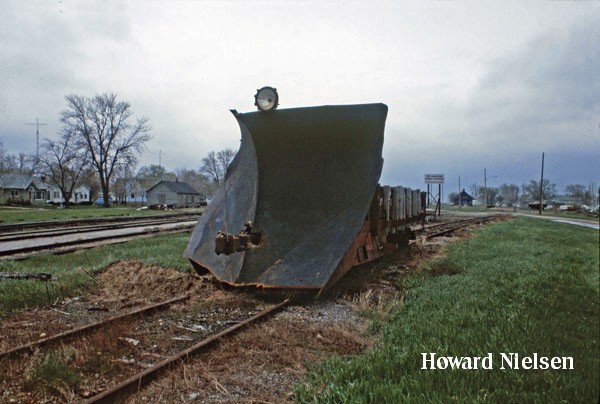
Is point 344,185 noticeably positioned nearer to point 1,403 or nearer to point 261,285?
point 261,285

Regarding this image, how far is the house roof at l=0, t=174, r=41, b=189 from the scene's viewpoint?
204 feet

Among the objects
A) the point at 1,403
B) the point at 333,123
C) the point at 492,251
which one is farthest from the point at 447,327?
the point at 492,251

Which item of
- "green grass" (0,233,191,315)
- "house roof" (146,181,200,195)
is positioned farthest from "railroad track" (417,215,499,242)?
"house roof" (146,181,200,195)

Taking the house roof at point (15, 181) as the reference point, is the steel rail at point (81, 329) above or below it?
below

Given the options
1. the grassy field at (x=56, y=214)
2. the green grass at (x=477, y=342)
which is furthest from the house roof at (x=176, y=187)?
the green grass at (x=477, y=342)

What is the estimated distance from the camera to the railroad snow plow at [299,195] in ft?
16.9

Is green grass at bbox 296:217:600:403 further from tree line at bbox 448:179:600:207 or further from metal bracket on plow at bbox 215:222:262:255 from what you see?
tree line at bbox 448:179:600:207

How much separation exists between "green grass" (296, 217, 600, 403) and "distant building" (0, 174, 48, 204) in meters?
69.9

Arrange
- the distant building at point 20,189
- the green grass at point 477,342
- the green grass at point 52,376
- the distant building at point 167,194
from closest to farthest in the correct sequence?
the green grass at point 477,342 < the green grass at point 52,376 < the distant building at point 20,189 < the distant building at point 167,194

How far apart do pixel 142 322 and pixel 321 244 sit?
2399 millimetres

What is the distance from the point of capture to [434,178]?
2278 cm

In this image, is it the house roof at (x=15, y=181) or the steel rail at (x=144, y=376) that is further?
the house roof at (x=15, y=181)

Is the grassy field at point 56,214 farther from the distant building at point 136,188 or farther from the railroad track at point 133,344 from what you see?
the distant building at point 136,188

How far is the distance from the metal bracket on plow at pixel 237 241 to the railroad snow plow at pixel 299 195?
0.07ft
